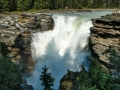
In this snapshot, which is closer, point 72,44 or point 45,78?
point 45,78

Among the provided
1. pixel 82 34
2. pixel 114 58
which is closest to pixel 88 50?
pixel 82 34

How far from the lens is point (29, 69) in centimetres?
3803

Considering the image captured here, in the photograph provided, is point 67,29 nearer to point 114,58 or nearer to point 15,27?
point 15,27

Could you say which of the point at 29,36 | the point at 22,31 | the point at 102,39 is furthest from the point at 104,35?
the point at 22,31

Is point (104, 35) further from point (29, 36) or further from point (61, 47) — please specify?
point (29, 36)

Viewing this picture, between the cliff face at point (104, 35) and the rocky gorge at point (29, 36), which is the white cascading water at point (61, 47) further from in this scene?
the cliff face at point (104, 35)

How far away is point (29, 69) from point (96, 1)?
201 feet

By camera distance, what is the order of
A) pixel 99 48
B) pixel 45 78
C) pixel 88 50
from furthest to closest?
pixel 88 50
pixel 99 48
pixel 45 78

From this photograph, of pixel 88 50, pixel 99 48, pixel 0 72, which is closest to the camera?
pixel 0 72

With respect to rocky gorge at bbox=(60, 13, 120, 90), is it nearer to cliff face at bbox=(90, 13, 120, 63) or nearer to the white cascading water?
cliff face at bbox=(90, 13, 120, 63)

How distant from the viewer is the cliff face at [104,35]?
29.1m

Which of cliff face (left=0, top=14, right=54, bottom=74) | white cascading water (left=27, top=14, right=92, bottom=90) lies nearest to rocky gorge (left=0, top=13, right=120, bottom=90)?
cliff face (left=0, top=14, right=54, bottom=74)

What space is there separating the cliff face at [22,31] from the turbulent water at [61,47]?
1.04 metres

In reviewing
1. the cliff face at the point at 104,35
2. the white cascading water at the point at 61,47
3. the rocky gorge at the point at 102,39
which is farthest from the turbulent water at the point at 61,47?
the cliff face at the point at 104,35
